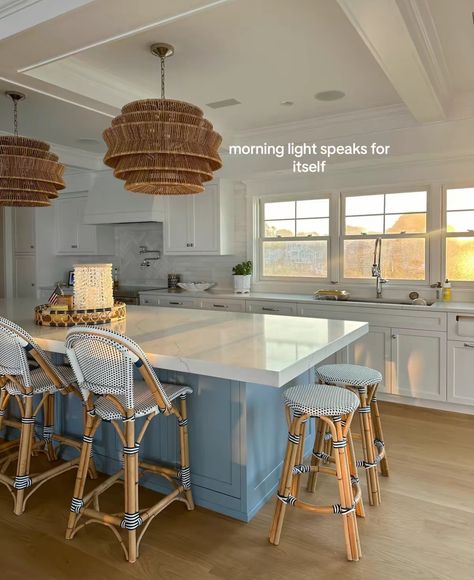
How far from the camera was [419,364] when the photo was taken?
4.01 metres

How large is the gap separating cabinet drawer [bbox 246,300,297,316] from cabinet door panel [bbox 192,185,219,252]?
0.84 metres

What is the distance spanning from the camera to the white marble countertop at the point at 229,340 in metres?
1.91

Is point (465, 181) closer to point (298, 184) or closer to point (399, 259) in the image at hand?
point (399, 259)

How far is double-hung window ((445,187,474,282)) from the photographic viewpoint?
431cm

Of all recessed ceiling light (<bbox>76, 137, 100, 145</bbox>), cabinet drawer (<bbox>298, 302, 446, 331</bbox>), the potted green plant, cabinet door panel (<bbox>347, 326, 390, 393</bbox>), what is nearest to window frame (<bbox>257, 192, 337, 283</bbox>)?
the potted green plant

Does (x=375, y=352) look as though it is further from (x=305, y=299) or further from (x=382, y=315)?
(x=305, y=299)

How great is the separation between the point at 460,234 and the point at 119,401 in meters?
3.55

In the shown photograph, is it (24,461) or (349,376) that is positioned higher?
(349,376)

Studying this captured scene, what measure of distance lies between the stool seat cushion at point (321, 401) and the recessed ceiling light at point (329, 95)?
102 inches

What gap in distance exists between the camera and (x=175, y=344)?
2.30m

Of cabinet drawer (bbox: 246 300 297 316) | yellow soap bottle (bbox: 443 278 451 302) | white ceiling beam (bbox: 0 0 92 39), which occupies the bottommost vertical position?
cabinet drawer (bbox: 246 300 297 316)

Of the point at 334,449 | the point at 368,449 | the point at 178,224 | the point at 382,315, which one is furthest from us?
the point at 178,224

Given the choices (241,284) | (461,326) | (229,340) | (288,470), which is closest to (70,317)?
(229,340)

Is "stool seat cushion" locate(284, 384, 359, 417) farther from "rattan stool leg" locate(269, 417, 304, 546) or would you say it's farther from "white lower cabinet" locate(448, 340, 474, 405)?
"white lower cabinet" locate(448, 340, 474, 405)
